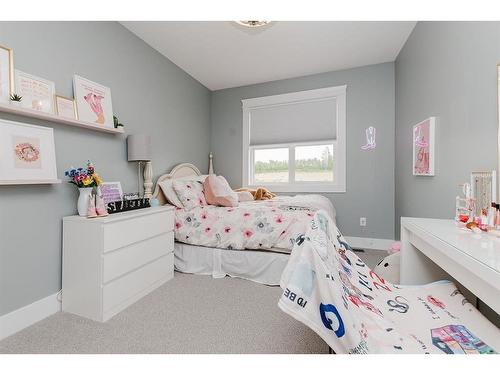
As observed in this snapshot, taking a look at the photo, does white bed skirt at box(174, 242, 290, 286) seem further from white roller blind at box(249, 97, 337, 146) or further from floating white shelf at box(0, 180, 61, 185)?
white roller blind at box(249, 97, 337, 146)

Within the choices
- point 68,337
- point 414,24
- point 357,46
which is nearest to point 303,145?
point 357,46

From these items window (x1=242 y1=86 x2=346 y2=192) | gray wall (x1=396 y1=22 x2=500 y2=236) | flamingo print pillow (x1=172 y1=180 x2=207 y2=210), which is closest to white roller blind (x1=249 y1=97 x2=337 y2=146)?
window (x1=242 y1=86 x2=346 y2=192)

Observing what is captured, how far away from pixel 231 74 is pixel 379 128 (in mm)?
2458

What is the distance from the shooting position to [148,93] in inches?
115

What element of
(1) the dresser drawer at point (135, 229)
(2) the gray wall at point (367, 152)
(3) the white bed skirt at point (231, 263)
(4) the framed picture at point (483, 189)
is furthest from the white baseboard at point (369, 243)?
(1) the dresser drawer at point (135, 229)

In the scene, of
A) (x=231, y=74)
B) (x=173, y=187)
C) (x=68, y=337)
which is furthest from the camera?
(x=231, y=74)

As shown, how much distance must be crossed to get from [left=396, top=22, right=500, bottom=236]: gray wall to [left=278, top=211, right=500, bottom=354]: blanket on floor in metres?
0.91

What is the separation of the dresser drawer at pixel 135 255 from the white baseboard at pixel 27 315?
1.75ft

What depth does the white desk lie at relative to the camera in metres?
0.74

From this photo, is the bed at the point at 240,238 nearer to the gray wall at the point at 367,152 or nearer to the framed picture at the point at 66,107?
the gray wall at the point at 367,152

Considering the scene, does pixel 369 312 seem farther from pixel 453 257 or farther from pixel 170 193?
pixel 170 193

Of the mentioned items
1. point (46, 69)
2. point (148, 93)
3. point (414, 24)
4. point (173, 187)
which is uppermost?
point (414, 24)
